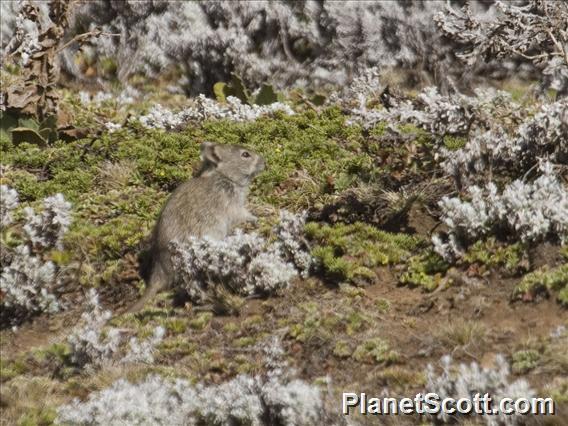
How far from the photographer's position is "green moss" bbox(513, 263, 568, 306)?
24.0ft

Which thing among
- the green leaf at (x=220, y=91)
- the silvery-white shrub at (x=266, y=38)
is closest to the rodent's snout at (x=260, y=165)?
the green leaf at (x=220, y=91)

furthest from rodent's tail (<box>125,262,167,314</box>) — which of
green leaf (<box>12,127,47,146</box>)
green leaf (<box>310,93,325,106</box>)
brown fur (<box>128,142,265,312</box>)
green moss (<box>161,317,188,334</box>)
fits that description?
green leaf (<box>310,93,325,106</box>)

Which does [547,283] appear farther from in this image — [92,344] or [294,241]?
[92,344]

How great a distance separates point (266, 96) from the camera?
13.0m

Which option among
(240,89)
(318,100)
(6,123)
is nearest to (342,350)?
(6,123)

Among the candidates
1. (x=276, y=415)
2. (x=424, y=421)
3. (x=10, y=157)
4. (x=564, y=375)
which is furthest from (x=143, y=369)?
(x=10, y=157)

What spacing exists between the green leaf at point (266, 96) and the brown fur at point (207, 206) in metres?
3.03

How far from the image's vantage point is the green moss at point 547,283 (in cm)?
732

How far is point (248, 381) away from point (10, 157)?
5.62m

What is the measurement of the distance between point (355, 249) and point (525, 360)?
2.43m

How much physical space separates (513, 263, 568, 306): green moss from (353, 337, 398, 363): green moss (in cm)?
116

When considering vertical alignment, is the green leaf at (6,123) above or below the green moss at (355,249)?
above

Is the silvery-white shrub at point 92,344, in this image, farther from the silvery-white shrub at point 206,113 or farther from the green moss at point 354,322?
the silvery-white shrub at point 206,113

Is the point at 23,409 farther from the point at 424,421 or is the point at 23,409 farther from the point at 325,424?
the point at 424,421
